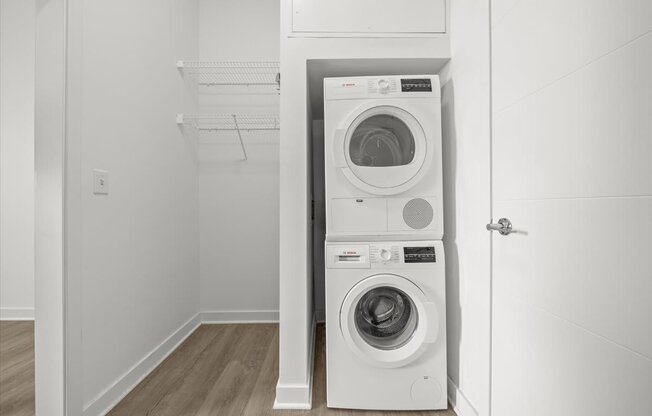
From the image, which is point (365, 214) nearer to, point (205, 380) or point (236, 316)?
point (205, 380)

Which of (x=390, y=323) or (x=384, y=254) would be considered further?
(x=390, y=323)

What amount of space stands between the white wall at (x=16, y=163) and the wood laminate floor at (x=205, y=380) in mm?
558

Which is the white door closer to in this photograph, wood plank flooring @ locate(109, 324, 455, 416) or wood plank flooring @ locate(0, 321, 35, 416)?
wood plank flooring @ locate(109, 324, 455, 416)

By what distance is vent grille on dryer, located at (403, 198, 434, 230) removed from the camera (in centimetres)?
173

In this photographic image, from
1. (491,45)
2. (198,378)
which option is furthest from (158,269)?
(491,45)

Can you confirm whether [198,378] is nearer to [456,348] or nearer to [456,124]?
[456,348]

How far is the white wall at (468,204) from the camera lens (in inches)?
55.6

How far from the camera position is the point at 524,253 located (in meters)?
1.16

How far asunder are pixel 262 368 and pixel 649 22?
2.26 meters

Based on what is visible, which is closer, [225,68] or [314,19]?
[314,19]

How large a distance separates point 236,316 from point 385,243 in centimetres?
183

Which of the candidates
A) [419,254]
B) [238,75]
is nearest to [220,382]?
[419,254]

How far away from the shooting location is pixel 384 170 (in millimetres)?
1717

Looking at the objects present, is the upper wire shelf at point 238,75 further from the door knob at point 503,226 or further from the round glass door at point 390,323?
the door knob at point 503,226
